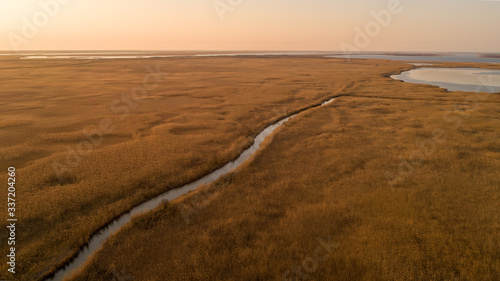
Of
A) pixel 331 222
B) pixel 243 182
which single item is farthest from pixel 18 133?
pixel 331 222

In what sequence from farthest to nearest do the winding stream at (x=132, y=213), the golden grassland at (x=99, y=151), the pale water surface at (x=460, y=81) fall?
the pale water surface at (x=460, y=81)
the golden grassland at (x=99, y=151)
the winding stream at (x=132, y=213)

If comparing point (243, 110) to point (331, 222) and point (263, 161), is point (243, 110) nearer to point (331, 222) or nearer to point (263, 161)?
→ point (263, 161)

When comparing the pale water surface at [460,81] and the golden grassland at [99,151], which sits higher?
the pale water surface at [460,81]

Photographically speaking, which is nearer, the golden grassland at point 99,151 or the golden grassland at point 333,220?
the golden grassland at point 333,220

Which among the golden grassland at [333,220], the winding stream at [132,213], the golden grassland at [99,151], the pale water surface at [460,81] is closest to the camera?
the golden grassland at [333,220]

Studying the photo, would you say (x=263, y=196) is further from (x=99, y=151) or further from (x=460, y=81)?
(x=460, y=81)

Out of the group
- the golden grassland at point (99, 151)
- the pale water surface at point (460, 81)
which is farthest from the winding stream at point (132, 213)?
the pale water surface at point (460, 81)

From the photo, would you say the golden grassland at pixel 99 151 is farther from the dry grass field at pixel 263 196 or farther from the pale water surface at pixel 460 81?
the pale water surface at pixel 460 81
